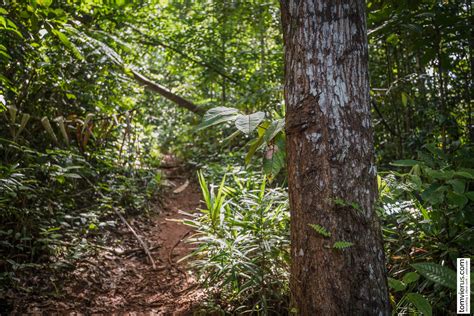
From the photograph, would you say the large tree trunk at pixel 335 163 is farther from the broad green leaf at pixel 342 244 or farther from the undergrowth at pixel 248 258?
the undergrowth at pixel 248 258

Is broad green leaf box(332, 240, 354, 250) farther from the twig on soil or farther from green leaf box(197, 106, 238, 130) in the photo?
the twig on soil

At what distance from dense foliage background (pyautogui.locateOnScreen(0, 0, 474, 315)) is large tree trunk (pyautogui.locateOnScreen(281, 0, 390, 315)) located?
24 cm

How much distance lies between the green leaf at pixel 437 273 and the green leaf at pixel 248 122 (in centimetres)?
101

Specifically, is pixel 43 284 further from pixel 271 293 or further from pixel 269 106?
pixel 269 106

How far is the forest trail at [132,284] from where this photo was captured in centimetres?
301

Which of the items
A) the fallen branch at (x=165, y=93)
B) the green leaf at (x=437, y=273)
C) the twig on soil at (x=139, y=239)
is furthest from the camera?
the fallen branch at (x=165, y=93)

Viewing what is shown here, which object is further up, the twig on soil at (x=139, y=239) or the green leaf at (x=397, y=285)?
the green leaf at (x=397, y=285)

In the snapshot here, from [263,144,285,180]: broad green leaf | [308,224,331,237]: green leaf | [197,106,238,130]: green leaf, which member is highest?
[197,106,238,130]: green leaf

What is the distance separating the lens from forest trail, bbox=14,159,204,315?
3.01m

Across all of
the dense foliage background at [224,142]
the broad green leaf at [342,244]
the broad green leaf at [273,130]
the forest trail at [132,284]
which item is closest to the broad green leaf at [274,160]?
the dense foliage background at [224,142]

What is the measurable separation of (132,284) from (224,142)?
6.70 feet

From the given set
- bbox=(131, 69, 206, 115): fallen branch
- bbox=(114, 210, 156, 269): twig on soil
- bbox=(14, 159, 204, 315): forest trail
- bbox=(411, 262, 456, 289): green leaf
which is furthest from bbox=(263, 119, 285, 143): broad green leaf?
bbox=(131, 69, 206, 115): fallen branch

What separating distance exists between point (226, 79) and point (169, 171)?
228 centimetres

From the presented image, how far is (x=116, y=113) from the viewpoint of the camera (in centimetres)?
578
